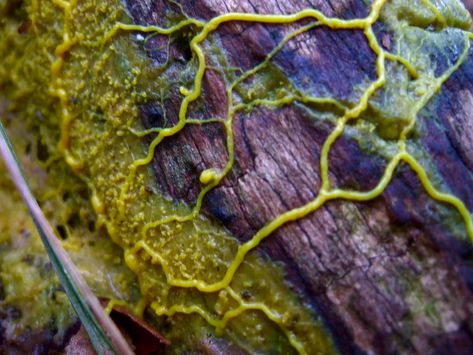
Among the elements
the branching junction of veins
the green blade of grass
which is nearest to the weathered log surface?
the branching junction of veins

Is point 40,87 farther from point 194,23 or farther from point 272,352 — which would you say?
point 272,352

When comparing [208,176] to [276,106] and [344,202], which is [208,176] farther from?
[344,202]

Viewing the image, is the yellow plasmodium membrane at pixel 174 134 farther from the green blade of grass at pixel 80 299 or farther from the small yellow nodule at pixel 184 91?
the green blade of grass at pixel 80 299

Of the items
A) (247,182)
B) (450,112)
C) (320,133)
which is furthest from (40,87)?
(450,112)

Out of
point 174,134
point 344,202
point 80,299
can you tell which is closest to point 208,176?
point 174,134

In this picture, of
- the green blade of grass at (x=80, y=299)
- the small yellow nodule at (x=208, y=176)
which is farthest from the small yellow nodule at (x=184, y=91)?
the green blade of grass at (x=80, y=299)

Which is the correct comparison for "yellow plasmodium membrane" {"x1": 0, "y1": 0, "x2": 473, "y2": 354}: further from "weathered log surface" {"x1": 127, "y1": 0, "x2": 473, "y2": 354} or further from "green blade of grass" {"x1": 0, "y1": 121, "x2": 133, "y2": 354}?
"green blade of grass" {"x1": 0, "y1": 121, "x2": 133, "y2": 354}
